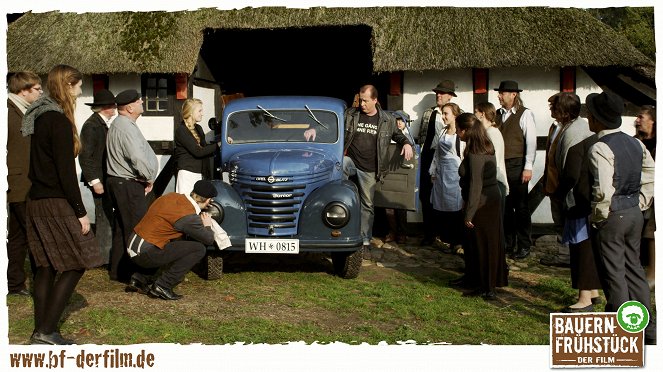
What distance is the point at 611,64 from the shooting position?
980 cm

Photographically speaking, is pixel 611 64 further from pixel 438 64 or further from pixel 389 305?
pixel 389 305

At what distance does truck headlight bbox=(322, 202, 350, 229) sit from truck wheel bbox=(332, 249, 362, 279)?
15.7 inches

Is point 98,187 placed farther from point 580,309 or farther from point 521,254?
point 521,254

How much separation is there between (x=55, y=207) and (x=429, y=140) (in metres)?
5.62

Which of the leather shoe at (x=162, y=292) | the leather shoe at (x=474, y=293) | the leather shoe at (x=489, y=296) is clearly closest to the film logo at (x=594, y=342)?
the leather shoe at (x=489, y=296)

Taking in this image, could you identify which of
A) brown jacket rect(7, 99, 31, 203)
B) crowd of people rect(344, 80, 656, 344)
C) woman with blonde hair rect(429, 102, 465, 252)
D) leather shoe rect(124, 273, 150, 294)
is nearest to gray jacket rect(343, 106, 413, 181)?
crowd of people rect(344, 80, 656, 344)

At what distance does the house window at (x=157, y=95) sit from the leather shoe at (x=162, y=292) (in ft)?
16.5

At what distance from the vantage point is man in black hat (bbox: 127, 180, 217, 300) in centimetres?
645

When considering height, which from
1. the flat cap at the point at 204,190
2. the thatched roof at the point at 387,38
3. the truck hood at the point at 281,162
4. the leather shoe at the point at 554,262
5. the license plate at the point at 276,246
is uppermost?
the thatched roof at the point at 387,38

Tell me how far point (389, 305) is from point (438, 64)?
14.6 ft

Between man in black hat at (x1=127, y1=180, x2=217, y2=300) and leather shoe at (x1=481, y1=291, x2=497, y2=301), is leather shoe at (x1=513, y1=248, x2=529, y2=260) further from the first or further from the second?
man in black hat at (x1=127, y1=180, x2=217, y2=300)

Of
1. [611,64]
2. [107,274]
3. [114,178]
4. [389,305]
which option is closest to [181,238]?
[114,178]

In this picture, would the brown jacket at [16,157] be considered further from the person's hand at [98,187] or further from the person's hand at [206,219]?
the person's hand at [206,219]

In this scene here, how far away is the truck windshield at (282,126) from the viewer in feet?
27.0
